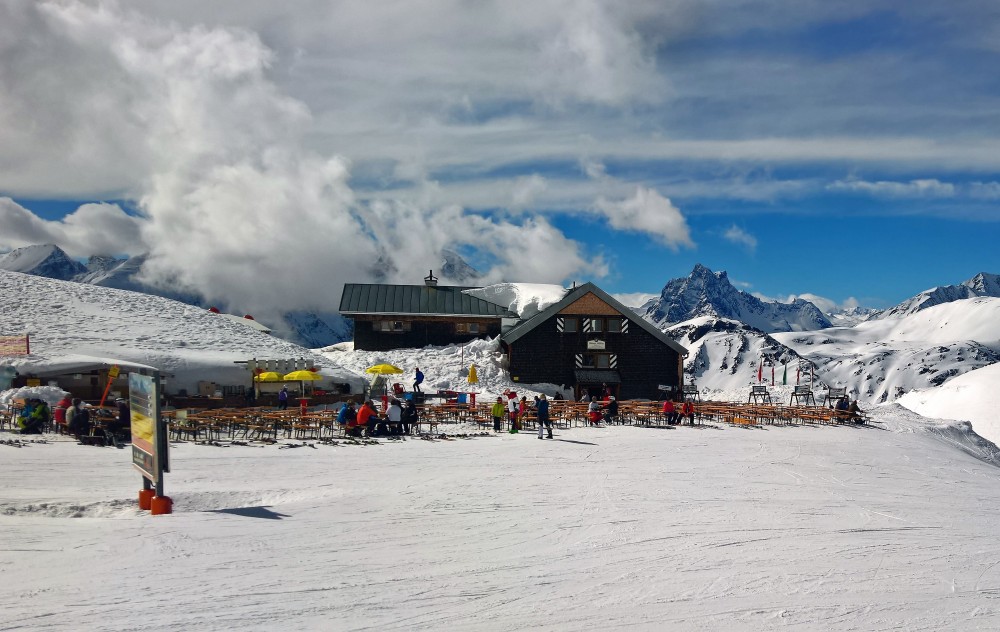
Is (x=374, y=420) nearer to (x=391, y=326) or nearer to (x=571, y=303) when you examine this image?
(x=571, y=303)

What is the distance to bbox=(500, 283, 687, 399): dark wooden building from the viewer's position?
44625 mm

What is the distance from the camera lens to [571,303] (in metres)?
45.5

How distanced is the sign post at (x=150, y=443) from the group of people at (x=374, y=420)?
374 inches

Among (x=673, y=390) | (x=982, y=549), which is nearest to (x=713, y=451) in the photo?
(x=982, y=549)

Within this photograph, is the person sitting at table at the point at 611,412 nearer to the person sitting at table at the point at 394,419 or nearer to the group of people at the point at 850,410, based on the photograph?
the person sitting at table at the point at 394,419

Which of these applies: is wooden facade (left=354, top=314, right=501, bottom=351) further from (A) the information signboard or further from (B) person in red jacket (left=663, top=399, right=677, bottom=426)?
(A) the information signboard

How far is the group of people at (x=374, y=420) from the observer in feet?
75.4

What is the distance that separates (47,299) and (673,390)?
3516 cm

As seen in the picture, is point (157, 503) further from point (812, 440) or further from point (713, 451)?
point (812, 440)

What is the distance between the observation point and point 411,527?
38.3 ft

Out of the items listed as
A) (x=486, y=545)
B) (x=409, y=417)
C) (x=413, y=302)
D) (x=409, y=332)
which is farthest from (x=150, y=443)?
(x=413, y=302)

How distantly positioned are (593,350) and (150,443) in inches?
1349

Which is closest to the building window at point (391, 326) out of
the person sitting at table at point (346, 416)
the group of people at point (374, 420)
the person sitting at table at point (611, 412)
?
the person sitting at table at point (611, 412)

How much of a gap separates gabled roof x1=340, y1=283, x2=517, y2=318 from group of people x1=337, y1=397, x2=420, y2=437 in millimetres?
25846
